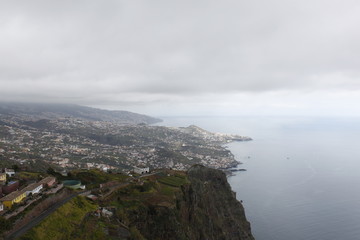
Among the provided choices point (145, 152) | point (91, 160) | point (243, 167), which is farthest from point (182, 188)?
point (145, 152)

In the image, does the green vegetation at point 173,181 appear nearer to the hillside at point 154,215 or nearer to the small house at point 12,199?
the hillside at point 154,215

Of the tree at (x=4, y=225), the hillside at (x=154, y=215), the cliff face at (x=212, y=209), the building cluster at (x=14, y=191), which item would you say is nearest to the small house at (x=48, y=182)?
the building cluster at (x=14, y=191)

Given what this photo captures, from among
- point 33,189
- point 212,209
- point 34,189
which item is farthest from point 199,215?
point 33,189

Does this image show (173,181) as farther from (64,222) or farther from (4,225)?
(4,225)

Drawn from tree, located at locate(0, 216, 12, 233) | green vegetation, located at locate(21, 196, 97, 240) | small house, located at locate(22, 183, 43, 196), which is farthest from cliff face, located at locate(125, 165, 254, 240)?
tree, located at locate(0, 216, 12, 233)

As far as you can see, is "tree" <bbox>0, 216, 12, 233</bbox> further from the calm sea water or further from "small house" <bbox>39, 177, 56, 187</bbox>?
the calm sea water

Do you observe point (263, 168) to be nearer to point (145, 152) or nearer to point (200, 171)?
point (145, 152)
